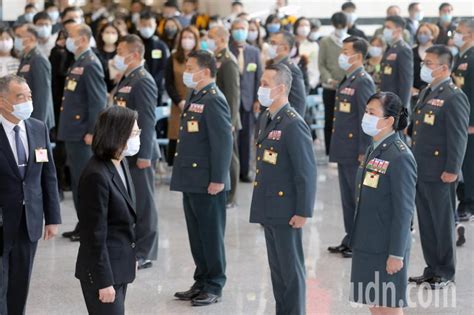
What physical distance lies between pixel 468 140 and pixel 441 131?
7.14ft

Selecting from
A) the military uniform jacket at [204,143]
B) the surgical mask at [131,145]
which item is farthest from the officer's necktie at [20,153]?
the military uniform jacket at [204,143]

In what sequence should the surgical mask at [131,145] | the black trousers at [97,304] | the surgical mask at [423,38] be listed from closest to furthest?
the black trousers at [97,304], the surgical mask at [131,145], the surgical mask at [423,38]

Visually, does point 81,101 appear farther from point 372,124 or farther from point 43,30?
point 372,124

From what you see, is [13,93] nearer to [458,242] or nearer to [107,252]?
[107,252]

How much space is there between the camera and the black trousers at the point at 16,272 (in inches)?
217

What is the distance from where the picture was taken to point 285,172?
5766 mm

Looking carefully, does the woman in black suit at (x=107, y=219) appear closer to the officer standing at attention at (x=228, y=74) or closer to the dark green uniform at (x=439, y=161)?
the dark green uniform at (x=439, y=161)

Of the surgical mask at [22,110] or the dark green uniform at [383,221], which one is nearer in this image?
the dark green uniform at [383,221]

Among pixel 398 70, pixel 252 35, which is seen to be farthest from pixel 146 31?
pixel 398 70

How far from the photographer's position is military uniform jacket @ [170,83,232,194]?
6555mm

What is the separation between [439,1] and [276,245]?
11351 millimetres

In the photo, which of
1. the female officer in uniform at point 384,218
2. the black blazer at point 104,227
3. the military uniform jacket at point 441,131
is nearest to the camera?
the black blazer at point 104,227

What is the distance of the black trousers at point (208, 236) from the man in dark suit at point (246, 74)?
13.2 feet

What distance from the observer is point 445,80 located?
6961mm
